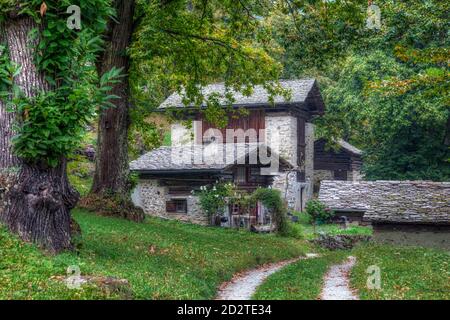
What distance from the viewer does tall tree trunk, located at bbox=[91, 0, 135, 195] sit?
893 inches

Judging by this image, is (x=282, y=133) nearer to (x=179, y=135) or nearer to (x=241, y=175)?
(x=241, y=175)

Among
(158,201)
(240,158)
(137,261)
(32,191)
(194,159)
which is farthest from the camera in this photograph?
(158,201)

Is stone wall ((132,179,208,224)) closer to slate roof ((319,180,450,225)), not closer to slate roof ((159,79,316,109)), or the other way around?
slate roof ((159,79,316,109))

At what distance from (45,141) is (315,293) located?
6.14 m

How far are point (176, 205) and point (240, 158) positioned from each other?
473 cm

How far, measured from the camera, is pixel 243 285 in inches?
569

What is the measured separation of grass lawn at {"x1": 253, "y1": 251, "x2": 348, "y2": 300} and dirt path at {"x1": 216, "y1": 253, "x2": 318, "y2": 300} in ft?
0.90

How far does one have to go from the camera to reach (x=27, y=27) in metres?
11.4

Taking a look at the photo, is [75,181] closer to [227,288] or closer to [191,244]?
[191,244]

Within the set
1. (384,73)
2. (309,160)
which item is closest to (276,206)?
(384,73)

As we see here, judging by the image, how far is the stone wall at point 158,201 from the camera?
33.4m

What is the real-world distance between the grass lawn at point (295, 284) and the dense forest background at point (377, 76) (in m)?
5.10

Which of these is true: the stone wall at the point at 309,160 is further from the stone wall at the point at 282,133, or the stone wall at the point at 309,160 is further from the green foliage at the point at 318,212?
the green foliage at the point at 318,212
